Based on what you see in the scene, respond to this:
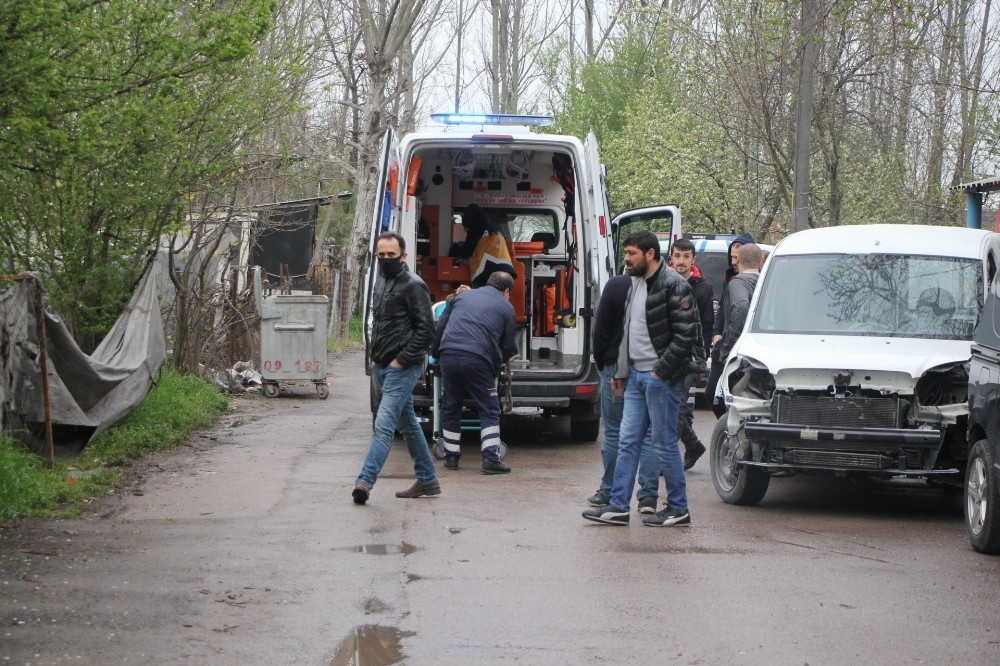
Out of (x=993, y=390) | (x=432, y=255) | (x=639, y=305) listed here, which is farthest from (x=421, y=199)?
(x=993, y=390)

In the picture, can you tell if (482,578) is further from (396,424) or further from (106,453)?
(106,453)

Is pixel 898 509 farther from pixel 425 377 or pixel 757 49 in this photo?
pixel 757 49

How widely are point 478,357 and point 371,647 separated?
17.7ft

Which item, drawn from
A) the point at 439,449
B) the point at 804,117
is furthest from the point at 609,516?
the point at 804,117

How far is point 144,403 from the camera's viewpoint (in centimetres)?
1275

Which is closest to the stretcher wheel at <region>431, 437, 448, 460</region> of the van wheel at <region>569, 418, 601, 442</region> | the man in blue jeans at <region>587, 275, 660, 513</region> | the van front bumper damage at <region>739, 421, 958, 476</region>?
the van wheel at <region>569, 418, 601, 442</region>

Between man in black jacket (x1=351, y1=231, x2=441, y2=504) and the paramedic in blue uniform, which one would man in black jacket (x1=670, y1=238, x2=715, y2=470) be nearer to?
the paramedic in blue uniform

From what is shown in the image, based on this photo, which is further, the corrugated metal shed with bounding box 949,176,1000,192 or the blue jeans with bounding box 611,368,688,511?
the corrugated metal shed with bounding box 949,176,1000,192

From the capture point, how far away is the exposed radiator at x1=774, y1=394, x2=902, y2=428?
876 centimetres

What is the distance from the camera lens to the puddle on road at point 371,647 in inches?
215

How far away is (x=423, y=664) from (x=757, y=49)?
683 inches

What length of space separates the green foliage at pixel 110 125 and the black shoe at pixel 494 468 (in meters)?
3.73

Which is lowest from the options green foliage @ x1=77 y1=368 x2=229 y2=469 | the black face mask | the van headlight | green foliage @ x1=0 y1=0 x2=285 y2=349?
green foliage @ x1=77 y1=368 x2=229 y2=469

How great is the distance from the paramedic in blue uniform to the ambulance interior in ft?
7.89
